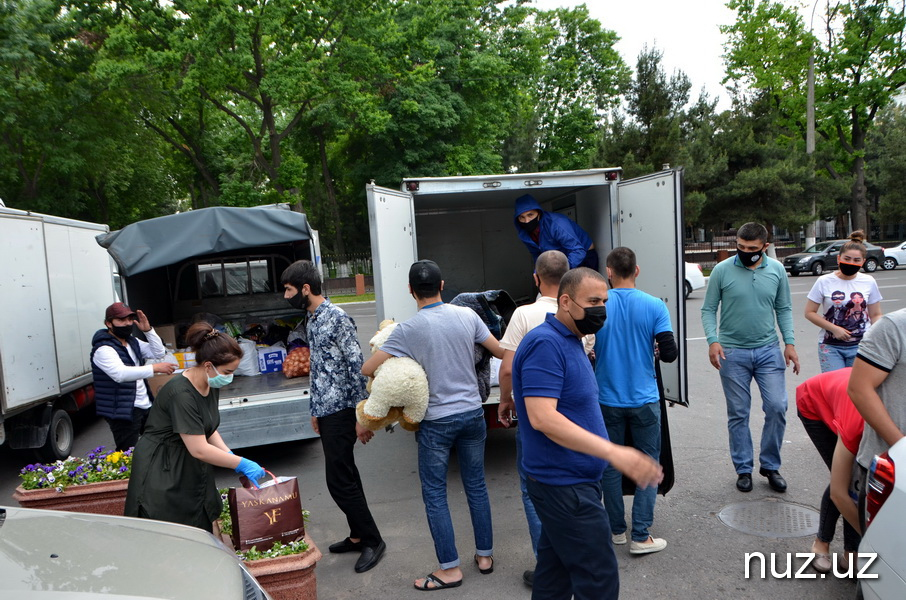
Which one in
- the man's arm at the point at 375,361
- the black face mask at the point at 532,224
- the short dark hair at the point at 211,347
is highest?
the black face mask at the point at 532,224

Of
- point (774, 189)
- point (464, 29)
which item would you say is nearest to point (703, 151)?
point (774, 189)

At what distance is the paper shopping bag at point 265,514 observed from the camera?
338 centimetres

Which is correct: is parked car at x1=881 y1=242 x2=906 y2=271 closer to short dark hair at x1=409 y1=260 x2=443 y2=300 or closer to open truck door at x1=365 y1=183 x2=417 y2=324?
open truck door at x1=365 y1=183 x2=417 y2=324

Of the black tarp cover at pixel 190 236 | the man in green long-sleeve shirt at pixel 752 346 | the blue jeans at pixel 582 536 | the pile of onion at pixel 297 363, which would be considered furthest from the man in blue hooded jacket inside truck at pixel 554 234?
the blue jeans at pixel 582 536

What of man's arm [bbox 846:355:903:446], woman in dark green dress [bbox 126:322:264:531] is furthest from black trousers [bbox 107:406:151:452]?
man's arm [bbox 846:355:903:446]

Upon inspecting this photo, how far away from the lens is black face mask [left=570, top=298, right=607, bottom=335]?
2631 millimetres

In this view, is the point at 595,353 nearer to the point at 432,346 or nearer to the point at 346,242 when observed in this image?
the point at 432,346

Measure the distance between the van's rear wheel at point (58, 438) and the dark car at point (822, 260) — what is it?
2495 cm

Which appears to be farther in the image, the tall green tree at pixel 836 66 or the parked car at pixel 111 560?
the tall green tree at pixel 836 66

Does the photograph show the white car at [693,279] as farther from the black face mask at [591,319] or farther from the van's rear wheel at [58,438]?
the black face mask at [591,319]

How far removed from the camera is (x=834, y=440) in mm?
3625

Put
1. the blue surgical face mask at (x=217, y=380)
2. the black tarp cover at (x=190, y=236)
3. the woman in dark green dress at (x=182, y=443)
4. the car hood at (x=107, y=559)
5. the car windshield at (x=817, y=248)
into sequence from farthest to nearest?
the car windshield at (x=817, y=248) → the black tarp cover at (x=190, y=236) → the blue surgical face mask at (x=217, y=380) → the woman in dark green dress at (x=182, y=443) → the car hood at (x=107, y=559)

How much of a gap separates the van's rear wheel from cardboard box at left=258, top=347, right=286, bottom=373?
7.33ft

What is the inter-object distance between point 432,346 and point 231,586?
1682mm
